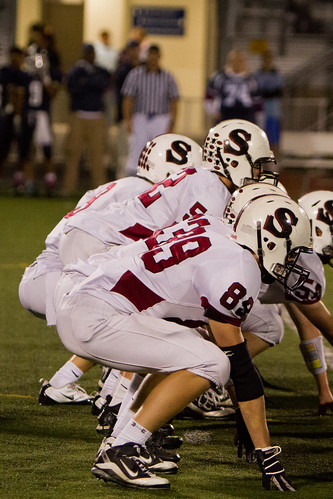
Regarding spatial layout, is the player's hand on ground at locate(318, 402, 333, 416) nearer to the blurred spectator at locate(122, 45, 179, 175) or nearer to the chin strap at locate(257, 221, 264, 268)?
the chin strap at locate(257, 221, 264, 268)

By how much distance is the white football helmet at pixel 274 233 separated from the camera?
3914mm

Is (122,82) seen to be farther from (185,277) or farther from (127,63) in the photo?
(185,277)

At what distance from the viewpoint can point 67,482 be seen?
13.0 ft

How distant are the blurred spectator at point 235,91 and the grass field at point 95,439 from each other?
6702mm

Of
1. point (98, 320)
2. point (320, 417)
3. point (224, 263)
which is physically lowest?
point (320, 417)

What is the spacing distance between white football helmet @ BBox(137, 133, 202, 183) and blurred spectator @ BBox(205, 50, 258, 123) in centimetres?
782

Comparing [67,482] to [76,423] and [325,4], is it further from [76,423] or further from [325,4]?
[325,4]

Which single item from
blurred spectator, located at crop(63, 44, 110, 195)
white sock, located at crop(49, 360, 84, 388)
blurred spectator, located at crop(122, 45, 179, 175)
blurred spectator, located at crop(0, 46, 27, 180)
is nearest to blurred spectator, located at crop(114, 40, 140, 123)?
blurred spectator, located at crop(63, 44, 110, 195)

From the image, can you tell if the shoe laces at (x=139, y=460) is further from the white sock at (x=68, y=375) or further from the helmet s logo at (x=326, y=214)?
the helmet s logo at (x=326, y=214)

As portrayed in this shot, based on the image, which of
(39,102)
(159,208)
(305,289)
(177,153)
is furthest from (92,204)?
(39,102)

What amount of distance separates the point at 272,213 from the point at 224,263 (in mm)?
299

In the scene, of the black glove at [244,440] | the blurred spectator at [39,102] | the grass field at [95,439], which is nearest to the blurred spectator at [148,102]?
the blurred spectator at [39,102]

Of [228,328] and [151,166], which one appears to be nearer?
[228,328]

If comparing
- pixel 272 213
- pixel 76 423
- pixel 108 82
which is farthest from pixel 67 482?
pixel 108 82
